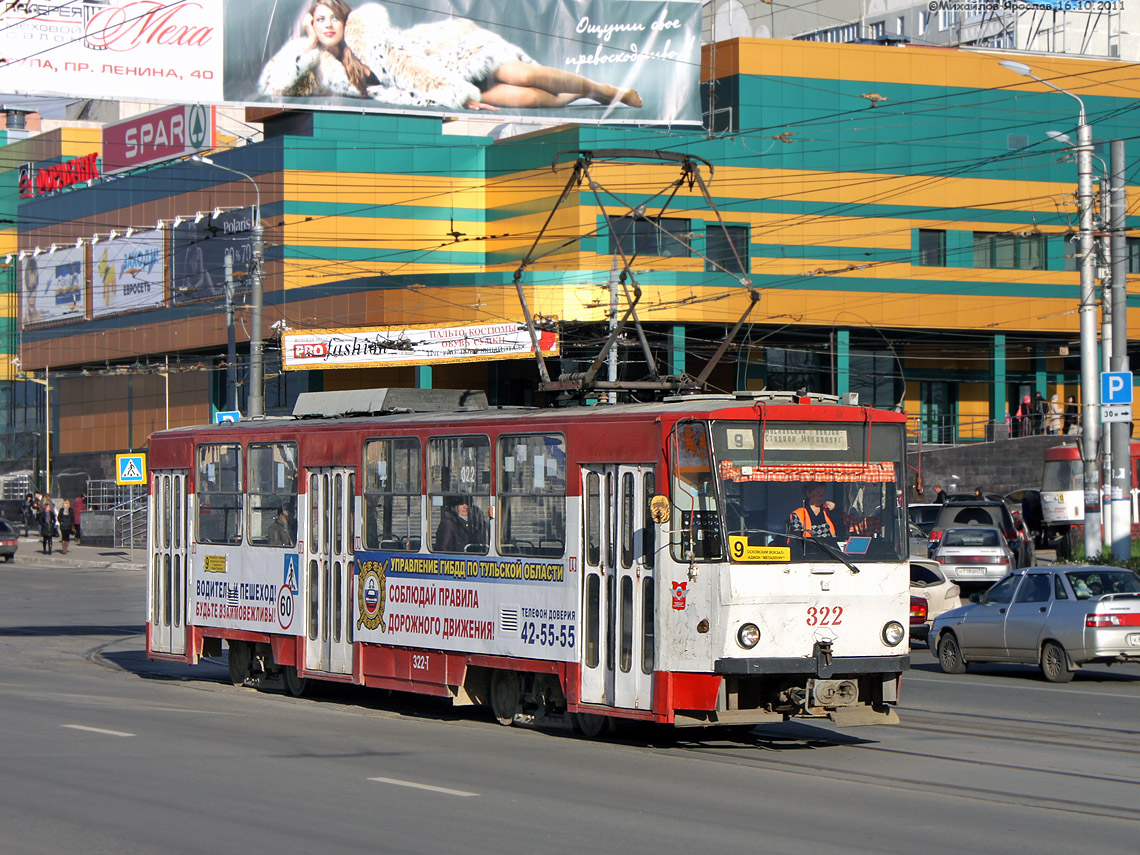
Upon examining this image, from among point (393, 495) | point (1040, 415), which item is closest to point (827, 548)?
point (393, 495)

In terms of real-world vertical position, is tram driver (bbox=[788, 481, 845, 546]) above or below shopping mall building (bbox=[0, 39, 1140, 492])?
below

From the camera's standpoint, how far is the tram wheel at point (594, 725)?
13148 millimetres

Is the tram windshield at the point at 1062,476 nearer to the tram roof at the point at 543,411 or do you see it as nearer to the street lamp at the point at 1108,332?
the street lamp at the point at 1108,332

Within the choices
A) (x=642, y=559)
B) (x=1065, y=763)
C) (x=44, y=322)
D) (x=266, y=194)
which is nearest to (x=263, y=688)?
(x=642, y=559)

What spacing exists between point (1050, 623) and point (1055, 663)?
480 mm

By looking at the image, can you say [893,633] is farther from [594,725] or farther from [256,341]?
[256,341]

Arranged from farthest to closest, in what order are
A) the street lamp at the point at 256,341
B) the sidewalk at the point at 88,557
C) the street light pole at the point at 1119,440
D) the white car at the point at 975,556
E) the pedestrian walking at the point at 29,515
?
the pedestrian walking at the point at 29,515, the sidewalk at the point at 88,557, the white car at the point at 975,556, the street lamp at the point at 256,341, the street light pole at the point at 1119,440

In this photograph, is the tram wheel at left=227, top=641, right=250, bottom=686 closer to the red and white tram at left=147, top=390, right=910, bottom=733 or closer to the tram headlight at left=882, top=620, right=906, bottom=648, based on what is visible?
the red and white tram at left=147, top=390, right=910, bottom=733

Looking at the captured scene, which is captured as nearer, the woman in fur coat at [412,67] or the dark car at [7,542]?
the woman in fur coat at [412,67]

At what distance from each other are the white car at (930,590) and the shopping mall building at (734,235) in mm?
28457

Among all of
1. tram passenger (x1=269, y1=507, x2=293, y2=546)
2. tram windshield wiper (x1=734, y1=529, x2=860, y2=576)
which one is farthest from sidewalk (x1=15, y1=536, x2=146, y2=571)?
tram windshield wiper (x1=734, y1=529, x2=860, y2=576)

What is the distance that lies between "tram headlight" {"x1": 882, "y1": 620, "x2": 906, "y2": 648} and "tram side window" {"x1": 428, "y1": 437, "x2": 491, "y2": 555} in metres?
3.66

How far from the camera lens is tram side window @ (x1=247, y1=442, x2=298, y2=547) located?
53.8ft

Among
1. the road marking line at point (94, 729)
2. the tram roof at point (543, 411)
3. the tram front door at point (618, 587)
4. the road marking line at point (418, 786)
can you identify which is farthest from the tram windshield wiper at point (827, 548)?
the road marking line at point (94, 729)
